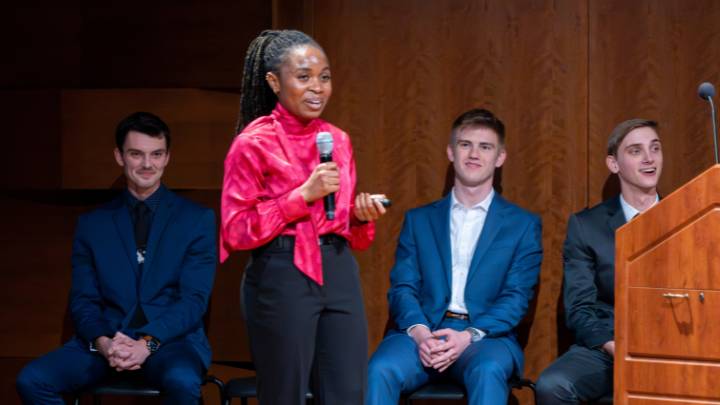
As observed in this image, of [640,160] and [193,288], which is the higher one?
[640,160]

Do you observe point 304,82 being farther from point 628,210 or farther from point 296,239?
point 628,210

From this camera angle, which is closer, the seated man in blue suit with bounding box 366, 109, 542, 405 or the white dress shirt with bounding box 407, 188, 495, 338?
the seated man in blue suit with bounding box 366, 109, 542, 405

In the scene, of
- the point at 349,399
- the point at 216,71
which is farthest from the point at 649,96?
the point at 349,399

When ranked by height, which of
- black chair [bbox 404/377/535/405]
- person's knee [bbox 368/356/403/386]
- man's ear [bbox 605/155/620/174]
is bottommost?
black chair [bbox 404/377/535/405]

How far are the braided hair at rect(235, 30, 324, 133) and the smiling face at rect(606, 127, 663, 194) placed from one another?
6.06ft

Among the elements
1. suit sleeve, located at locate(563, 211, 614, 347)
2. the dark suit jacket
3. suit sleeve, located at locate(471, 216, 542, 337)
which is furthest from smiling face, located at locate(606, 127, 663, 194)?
suit sleeve, located at locate(471, 216, 542, 337)

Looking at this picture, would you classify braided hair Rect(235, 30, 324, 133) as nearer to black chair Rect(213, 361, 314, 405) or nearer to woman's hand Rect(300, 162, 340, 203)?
woman's hand Rect(300, 162, 340, 203)

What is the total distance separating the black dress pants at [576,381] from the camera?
12.5 ft

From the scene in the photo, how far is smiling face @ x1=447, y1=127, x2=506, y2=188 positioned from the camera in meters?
4.33

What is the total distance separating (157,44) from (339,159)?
89.5 inches

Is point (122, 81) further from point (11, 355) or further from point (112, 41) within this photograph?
point (11, 355)

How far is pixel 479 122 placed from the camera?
4.36 metres

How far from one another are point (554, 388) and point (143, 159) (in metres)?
1.92

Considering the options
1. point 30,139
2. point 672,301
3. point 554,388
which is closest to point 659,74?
point 554,388
